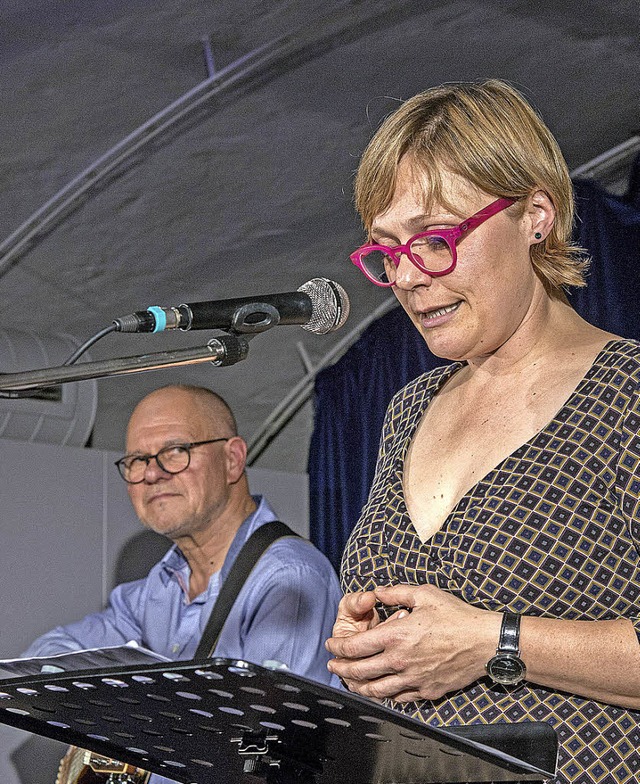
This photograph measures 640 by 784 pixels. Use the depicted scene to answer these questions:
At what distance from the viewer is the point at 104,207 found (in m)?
3.55

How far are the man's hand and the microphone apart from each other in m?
0.35

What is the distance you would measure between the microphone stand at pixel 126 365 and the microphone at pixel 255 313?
0.03 metres

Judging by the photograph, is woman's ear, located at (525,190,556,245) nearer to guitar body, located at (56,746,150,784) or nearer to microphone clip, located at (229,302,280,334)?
microphone clip, located at (229,302,280,334)

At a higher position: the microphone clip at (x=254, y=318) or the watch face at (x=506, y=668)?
the microphone clip at (x=254, y=318)

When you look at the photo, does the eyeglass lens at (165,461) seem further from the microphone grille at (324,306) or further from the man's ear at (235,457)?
the microphone grille at (324,306)

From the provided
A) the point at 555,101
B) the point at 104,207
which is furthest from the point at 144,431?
the point at 555,101

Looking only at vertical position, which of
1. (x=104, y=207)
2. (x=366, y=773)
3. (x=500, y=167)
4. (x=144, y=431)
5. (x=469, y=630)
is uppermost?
(x=104, y=207)

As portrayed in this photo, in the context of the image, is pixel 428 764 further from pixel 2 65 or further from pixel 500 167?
pixel 2 65

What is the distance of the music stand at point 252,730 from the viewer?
3.19ft

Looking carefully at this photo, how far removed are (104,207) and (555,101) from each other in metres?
1.42

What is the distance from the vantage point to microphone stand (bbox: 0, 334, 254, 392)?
4.27 feet

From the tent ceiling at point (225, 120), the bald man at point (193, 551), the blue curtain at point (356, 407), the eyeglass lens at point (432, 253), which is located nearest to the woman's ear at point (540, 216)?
the eyeglass lens at point (432, 253)

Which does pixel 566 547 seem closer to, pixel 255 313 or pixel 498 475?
pixel 498 475

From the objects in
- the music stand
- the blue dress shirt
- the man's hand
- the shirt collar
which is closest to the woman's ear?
the man's hand
